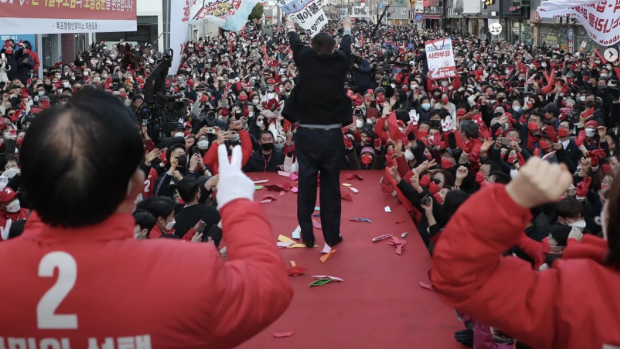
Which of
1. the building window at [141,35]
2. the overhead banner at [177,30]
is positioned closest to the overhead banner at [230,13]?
the overhead banner at [177,30]

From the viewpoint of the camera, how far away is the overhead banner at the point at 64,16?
10705mm

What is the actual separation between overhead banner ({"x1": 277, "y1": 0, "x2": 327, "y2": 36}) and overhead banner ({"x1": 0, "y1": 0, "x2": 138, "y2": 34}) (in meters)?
3.94

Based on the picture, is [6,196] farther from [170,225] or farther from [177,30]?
[177,30]

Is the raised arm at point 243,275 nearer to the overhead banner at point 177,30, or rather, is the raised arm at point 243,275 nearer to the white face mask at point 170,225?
the white face mask at point 170,225

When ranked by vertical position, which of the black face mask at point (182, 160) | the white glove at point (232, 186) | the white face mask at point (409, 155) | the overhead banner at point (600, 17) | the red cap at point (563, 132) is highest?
the overhead banner at point (600, 17)

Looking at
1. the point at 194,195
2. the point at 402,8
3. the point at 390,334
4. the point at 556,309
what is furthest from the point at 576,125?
the point at 402,8

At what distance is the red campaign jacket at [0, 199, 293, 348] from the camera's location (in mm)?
1508

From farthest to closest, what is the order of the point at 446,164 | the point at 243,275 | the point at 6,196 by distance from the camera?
1. the point at 446,164
2. the point at 6,196
3. the point at 243,275

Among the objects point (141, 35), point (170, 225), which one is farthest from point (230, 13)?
point (141, 35)

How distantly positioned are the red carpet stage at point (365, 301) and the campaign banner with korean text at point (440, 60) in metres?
10.7

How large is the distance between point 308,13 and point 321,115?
7.25m

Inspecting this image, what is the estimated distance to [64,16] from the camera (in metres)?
12.9

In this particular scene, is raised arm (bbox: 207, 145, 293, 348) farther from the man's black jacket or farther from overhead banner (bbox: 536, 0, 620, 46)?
overhead banner (bbox: 536, 0, 620, 46)

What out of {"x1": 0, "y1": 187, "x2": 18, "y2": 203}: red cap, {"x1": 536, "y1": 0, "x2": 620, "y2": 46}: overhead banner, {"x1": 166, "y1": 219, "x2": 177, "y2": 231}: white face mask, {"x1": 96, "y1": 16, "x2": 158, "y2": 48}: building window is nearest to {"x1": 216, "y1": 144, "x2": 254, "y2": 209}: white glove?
{"x1": 166, "y1": 219, "x2": 177, "y2": 231}: white face mask
